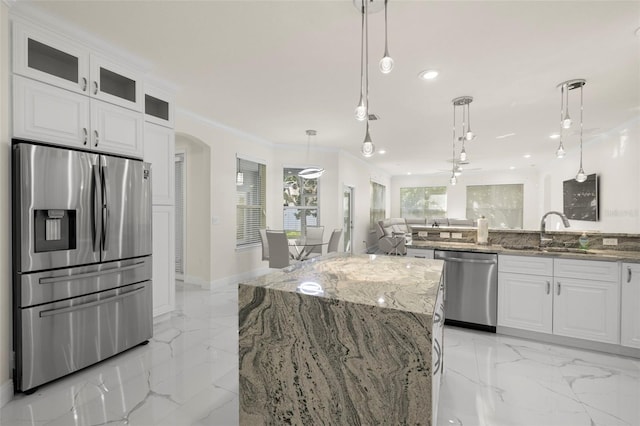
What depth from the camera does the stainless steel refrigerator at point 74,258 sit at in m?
2.01

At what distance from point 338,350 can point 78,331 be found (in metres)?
2.13

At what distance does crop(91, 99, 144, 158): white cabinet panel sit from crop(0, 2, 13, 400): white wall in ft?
1.69

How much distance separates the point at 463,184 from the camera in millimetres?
11055

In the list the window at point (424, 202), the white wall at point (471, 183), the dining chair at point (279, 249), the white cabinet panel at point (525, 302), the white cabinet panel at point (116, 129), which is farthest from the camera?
the window at point (424, 202)

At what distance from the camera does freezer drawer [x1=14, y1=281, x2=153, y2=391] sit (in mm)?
2021

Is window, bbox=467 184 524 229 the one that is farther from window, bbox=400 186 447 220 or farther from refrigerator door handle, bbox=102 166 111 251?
refrigerator door handle, bbox=102 166 111 251

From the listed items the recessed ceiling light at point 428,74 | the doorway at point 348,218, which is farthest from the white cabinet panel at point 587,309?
the doorway at point 348,218

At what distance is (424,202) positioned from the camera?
38.5 ft

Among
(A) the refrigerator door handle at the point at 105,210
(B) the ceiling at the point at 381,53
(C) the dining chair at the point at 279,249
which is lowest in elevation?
(C) the dining chair at the point at 279,249

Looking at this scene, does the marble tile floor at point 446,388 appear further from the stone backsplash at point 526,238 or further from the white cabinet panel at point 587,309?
the stone backsplash at point 526,238

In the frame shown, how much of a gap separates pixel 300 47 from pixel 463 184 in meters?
10.1

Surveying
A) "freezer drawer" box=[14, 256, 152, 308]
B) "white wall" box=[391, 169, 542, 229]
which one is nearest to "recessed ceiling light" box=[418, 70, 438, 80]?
"freezer drawer" box=[14, 256, 152, 308]

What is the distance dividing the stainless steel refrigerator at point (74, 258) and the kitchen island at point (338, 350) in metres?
1.60

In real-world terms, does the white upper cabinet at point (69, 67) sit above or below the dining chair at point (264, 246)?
above
